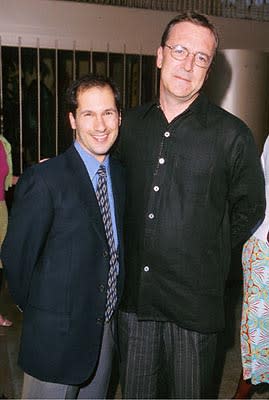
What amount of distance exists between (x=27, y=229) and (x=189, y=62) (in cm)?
82

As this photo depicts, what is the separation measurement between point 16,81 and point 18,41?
1.34 ft

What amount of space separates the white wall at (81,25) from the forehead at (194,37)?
322 cm

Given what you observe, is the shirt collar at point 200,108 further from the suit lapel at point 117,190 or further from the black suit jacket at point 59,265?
the black suit jacket at point 59,265

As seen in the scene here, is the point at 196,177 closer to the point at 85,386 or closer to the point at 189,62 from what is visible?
the point at 189,62

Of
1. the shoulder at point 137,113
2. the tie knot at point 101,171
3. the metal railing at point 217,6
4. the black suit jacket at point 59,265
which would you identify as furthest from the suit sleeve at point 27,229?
the metal railing at point 217,6

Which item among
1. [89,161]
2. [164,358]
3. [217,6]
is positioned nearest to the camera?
[89,161]

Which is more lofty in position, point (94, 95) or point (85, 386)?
point (94, 95)

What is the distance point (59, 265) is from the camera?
1.54m

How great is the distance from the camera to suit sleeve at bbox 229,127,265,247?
170 cm

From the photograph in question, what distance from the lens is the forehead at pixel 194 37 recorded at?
1.69m

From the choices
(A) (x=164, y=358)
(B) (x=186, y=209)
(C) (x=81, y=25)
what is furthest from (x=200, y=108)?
(C) (x=81, y=25)

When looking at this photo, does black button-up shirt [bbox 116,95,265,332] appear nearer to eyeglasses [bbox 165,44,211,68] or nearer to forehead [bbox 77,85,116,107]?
eyeglasses [bbox 165,44,211,68]

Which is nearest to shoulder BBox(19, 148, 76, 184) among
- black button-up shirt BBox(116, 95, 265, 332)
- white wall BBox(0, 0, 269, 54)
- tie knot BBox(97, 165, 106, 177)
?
tie knot BBox(97, 165, 106, 177)

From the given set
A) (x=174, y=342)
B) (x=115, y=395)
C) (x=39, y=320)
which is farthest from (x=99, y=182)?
(x=115, y=395)
